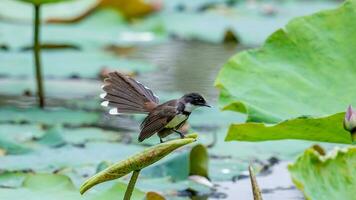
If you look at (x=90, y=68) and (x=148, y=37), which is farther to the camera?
(x=148, y=37)

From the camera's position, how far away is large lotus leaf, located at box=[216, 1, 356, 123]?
2.81 metres

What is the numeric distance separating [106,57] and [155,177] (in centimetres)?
209

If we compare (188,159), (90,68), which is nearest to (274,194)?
(188,159)

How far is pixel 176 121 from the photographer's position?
7.82ft

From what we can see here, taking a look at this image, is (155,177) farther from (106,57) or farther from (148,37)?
(148,37)

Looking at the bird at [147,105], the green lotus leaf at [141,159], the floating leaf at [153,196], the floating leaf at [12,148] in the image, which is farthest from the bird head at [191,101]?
the floating leaf at [12,148]

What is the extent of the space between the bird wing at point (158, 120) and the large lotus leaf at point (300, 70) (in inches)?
14.3

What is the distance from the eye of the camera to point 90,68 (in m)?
4.87

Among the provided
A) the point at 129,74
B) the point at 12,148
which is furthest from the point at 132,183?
the point at 129,74

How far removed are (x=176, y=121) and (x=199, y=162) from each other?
670 mm

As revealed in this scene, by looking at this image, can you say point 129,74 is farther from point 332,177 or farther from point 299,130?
point 332,177

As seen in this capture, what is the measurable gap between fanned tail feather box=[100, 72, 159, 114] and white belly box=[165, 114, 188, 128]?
98mm

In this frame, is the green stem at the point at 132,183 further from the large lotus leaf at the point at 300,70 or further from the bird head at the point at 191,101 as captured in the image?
the large lotus leaf at the point at 300,70

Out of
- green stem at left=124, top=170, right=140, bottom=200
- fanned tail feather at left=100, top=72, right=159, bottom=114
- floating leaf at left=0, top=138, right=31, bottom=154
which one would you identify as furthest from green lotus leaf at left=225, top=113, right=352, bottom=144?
floating leaf at left=0, top=138, right=31, bottom=154
